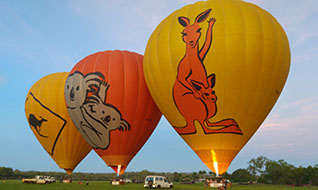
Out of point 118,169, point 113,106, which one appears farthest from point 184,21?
point 118,169

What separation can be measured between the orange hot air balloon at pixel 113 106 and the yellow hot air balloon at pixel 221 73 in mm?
4416

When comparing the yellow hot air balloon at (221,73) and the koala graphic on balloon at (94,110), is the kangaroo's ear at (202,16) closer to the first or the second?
the yellow hot air balloon at (221,73)

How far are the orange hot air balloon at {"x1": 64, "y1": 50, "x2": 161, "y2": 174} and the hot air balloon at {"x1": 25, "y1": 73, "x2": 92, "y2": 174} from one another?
13.2 ft

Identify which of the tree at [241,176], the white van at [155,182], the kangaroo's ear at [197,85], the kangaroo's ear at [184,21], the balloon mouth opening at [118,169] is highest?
the kangaroo's ear at [184,21]

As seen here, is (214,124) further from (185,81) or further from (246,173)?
(246,173)

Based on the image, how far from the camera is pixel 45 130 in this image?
96.7 feet

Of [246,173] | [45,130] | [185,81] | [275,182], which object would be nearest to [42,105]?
[45,130]

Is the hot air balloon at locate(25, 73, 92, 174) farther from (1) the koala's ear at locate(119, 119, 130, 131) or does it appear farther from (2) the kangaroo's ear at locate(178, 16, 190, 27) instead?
(2) the kangaroo's ear at locate(178, 16, 190, 27)

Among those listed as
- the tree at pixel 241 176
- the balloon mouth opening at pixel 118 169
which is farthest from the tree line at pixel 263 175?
the balloon mouth opening at pixel 118 169

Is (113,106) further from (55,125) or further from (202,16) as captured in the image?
(202,16)

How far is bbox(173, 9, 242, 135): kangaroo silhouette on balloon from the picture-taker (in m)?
18.2

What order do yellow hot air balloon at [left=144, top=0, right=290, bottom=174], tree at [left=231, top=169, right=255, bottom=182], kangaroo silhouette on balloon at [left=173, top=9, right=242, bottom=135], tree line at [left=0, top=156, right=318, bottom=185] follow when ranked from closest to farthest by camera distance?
yellow hot air balloon at [left=144, top=0, right=290, bottom=174], kangaroo silhouette on balloon at [left=173, top=9, right=242, bottom=135], tree line at [left=0, top=156, right=318, bottom=185], tree at [left=231, top=169, right=255, bottom=182]

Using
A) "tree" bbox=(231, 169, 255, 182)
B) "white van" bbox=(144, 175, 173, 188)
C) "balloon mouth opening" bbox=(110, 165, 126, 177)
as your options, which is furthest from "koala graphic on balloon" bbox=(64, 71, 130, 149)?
"tree" bbox=(231, 169, 255, 182)

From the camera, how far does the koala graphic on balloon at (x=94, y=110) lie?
2341 cm
